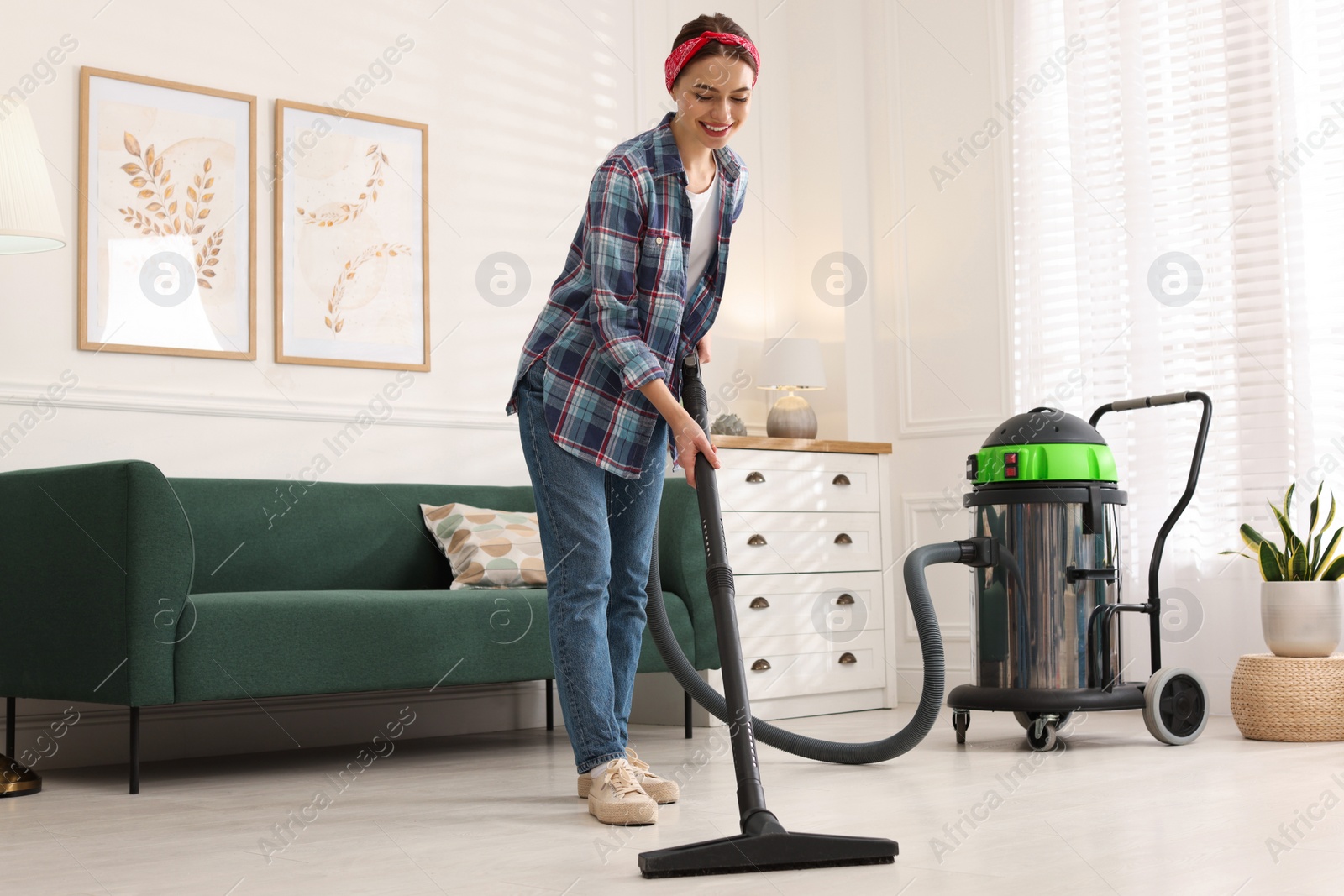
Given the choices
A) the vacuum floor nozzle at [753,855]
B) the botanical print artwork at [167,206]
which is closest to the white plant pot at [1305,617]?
the vacuum floor nozzle at [753,855]

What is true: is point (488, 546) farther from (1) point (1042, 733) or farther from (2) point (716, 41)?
(2) point (716, 41)

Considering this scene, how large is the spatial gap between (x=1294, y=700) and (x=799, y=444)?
155cm

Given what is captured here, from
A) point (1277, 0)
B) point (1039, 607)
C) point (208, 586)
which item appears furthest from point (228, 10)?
point (1277, 0)

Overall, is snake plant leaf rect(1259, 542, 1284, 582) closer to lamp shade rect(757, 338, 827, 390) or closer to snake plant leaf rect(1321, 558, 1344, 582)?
snake plant leaf rect(1321, 558, 1344, 582)

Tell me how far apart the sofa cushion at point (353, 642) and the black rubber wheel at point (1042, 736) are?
115 cm

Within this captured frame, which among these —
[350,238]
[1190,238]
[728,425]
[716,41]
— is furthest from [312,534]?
[1190,238]

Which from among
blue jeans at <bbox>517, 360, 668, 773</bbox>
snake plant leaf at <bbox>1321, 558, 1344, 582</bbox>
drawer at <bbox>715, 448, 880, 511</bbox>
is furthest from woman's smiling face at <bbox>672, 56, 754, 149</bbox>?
snake plant leaf at <bbox>1321, 558, 1344, 582</bbox>

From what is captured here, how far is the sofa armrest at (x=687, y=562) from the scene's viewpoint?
3.46 m

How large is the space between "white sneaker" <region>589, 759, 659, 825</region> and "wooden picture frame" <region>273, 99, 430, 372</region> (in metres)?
1.93

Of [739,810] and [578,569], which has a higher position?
→ [578,569]

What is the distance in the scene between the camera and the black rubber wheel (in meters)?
3.03

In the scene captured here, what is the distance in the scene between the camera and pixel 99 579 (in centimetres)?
266

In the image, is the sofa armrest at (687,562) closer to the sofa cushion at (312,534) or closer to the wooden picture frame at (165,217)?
the sofa cushion at (312,534)

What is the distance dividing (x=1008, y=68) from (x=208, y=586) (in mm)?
3112
